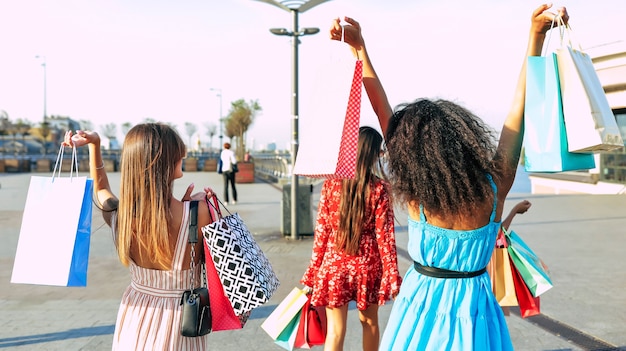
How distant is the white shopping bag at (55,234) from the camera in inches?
Answer: 86.7

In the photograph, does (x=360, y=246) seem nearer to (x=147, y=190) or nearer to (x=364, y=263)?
(x=364, y=263)

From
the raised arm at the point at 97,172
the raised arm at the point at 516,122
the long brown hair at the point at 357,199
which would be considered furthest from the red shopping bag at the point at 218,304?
the raised arm at the point at 516,122

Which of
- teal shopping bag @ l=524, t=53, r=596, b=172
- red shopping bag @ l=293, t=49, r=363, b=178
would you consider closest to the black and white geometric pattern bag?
red shopping bag @ l=293, t=49, r=363, b=178

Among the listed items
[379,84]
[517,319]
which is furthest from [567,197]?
[379,84]

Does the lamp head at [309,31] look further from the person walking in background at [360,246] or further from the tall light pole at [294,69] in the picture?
the person walking in background at [360,246]

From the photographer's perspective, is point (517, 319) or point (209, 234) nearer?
point (209, 234)

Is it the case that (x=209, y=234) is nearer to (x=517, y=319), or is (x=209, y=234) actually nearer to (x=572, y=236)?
(x=517, y=319)

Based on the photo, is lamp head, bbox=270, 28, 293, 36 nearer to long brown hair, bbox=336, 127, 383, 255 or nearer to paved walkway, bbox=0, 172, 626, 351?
paved walkway, bbox=0, 172, 626, 351

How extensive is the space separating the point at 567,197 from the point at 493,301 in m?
16.1

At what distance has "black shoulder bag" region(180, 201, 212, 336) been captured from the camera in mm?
2164

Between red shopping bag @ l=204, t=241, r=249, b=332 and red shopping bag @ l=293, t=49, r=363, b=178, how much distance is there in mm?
592

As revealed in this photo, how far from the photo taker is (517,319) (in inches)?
187

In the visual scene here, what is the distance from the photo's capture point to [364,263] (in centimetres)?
316

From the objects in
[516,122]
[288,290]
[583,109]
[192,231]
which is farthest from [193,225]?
[288,290]
